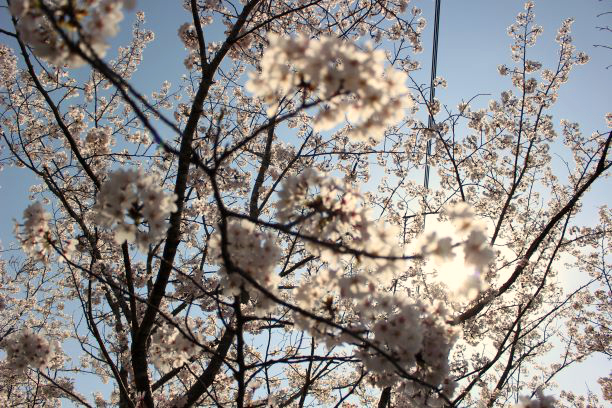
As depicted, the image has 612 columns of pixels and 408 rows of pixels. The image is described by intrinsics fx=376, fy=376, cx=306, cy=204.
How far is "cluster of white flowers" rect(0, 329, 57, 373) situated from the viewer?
3193 mm

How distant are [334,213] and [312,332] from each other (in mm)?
761

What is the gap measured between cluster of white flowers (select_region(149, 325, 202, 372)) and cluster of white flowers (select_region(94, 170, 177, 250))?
47.8 inches

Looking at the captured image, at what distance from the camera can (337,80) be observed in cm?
179

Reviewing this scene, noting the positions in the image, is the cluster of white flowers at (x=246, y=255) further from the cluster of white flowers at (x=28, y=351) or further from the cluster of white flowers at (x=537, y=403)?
the cluster of white flowers at (x=28, y=351)

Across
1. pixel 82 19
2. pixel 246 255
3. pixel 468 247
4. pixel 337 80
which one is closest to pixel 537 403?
pixel 468 247

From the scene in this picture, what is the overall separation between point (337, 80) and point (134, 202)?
51.3 inches

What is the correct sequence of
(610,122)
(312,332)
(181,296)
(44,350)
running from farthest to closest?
1. (610,122)
2. (181,296)
3. (44,350)
4. (312,332)

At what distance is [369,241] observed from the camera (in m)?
2.19

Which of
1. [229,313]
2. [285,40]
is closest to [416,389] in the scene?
[285,40]

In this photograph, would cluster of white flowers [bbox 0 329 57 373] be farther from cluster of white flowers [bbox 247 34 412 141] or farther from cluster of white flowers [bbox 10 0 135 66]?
cluster of white flowers [bbox 247 34 412 141]

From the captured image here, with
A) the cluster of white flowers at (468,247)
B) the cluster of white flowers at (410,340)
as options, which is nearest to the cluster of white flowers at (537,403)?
the cluster of white flowers at (410,340)

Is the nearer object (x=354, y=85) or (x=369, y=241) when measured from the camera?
(x=354, y=85)

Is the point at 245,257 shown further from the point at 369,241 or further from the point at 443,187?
the point at 443,187

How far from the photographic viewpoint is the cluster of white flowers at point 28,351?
10.5 ft
